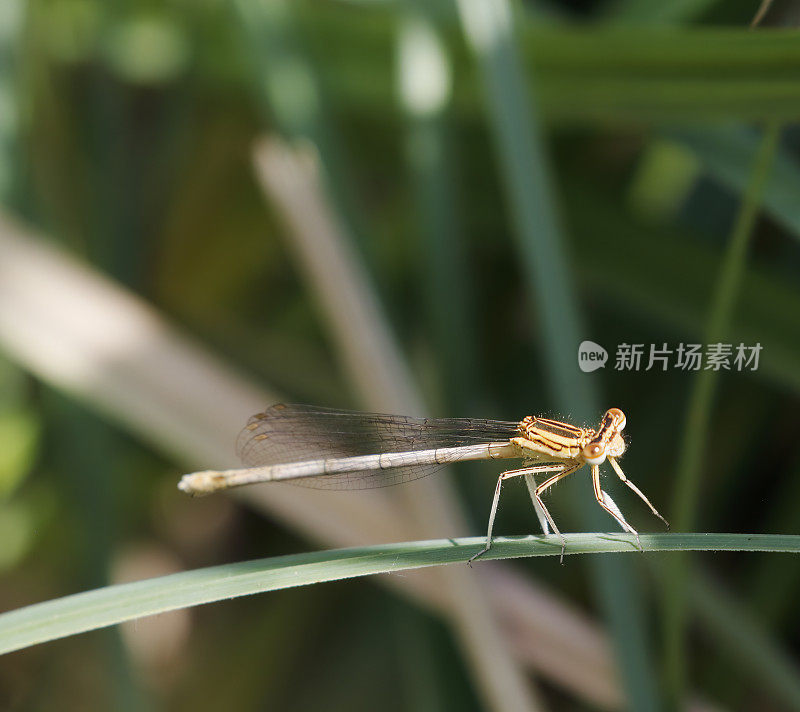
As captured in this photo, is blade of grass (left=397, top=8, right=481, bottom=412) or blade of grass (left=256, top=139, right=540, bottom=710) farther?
blade of grass (left=397, top=8, right=481, bottom=412)

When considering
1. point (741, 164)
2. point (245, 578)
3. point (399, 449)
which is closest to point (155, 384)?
point (399, 449)

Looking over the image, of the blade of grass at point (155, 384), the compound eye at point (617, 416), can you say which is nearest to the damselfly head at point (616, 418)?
the compound eye at point (617, 416)

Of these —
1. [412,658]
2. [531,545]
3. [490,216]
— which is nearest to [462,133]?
[490,216]

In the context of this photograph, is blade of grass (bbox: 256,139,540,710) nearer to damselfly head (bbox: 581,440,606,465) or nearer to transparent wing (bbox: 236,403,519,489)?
transparent wing (bbox: 236,403,519,489)

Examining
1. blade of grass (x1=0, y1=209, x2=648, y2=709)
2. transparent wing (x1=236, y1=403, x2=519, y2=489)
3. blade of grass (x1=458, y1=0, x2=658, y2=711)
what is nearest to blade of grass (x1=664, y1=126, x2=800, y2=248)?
blade of grass (x1=458, y1=0, x2=658, y2=711)

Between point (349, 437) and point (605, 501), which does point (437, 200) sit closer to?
point (349, 437)

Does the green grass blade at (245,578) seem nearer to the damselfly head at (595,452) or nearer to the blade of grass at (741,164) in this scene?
the damselfly head at (595,452)
